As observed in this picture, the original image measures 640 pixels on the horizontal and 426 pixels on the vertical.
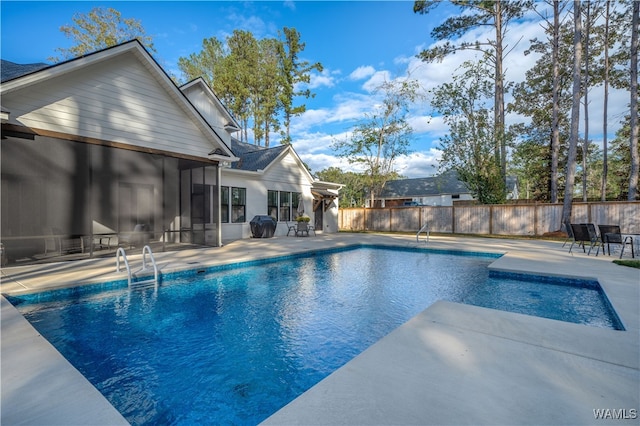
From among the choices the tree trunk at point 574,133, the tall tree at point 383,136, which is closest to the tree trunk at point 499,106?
the tree trunk at point 574,133

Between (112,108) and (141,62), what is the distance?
5.73 feet

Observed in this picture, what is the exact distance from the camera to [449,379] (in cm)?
224

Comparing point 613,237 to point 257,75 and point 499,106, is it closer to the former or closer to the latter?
point 499,106

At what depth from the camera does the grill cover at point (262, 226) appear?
13570 mm

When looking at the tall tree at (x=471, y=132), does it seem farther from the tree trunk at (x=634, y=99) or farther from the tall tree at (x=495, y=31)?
the tree trunk at (x=634, y=99)

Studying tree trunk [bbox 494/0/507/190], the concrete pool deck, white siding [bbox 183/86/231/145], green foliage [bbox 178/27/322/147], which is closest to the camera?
the concrete pool deck

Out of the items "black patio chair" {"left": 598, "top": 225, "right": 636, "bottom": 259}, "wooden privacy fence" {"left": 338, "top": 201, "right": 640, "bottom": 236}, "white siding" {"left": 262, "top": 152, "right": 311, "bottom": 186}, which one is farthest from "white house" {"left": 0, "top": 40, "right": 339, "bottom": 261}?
"wooden privacy fence" {"left": 338, "top": 201, "right": 640, "bottom": 236}

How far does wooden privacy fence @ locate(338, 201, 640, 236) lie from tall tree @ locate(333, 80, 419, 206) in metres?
3.38

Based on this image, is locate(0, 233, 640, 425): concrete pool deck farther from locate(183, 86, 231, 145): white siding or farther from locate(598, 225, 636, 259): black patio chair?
locate(183, 86, 231, 145): white siding

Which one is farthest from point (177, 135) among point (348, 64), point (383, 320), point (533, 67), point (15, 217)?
point (533, 67)

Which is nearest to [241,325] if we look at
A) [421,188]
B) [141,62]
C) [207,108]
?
[141,62]

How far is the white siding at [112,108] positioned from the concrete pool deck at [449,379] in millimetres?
5470

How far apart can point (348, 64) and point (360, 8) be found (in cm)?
697

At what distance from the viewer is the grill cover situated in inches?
534
